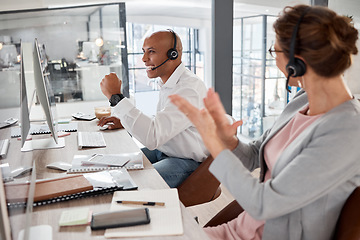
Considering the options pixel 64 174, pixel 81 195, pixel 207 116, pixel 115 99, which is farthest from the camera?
pixel 115 99

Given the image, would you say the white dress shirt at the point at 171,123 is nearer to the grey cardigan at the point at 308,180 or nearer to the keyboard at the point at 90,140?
the keyboard at the point at 90,140

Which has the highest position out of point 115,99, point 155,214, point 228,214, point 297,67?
point 297,67

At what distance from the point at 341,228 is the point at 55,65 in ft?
10.1

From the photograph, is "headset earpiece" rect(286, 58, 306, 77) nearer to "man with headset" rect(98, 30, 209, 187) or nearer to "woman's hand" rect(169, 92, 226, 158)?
"woman's hand" rect(169, 92, 226, 158)

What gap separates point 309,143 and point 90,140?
1.26 meters

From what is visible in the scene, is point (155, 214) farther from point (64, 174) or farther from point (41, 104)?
point (41, 104)

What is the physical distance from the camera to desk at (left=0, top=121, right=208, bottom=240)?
1088mm

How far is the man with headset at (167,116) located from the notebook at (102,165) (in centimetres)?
20

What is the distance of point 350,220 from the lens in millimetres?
1104

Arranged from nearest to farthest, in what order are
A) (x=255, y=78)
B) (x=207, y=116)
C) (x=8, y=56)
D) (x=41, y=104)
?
(x=207, y=116) < (x=8, y=56) < (x=41, y=104) < (x=255, y=78)

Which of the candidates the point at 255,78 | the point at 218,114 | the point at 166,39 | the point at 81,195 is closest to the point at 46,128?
the point at 166,39

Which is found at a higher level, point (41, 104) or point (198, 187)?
point (41, 104)

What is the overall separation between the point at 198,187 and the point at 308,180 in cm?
89

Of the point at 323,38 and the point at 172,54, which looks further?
the point at 172,54
